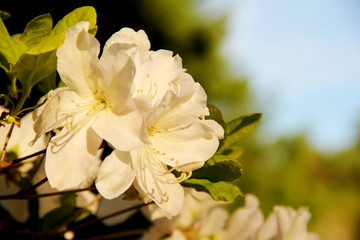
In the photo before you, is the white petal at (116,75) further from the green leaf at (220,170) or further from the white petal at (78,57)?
the green leaf at (220,170)

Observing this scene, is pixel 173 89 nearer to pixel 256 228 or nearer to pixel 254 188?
pixel 256 228

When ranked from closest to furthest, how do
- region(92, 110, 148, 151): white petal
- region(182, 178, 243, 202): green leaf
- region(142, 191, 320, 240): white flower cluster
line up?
region(92, 110, 148, 151): white petal < region(182, 178, 243, 202): green leaf < region(142, 191, 320, 240): white flower cluster

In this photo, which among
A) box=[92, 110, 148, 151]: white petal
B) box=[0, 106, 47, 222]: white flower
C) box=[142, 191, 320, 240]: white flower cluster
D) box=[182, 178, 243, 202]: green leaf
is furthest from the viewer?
box=[142, 191, 320, 240]: white flower cluster

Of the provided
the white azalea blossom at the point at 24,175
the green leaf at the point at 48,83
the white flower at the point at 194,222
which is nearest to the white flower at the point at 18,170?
the white azalea blossom at the point at 24,175

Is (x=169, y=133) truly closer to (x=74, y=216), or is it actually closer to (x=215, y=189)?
(x=215, y=189)

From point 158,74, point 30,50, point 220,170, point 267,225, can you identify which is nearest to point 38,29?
point 30,50

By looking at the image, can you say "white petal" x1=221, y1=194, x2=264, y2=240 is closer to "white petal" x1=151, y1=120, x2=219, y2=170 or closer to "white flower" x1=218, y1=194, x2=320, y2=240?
"white flower" x1=218, y1=194, x2=320, y2=240

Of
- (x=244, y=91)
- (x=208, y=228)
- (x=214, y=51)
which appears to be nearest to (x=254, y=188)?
(x=244, y=91)

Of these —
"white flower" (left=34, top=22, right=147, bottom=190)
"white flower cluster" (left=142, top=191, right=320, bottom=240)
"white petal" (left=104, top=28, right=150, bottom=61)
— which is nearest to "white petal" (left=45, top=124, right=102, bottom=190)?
"white flower" (left=34, top=22, right=147, bottom=190)
